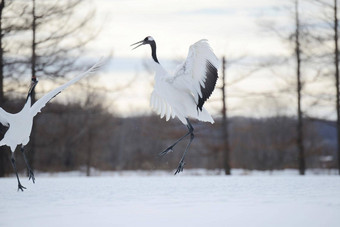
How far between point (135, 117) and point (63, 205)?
17.2 m

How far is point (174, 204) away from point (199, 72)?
1822 mm

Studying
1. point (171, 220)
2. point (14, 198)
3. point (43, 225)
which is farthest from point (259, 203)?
point (14, 198)

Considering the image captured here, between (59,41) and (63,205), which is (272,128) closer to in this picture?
(59,41)

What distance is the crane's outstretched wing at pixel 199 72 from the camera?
23.2 feet

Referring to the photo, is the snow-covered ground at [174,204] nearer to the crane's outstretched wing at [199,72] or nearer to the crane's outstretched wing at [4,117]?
the crane's outstretched wing at [4,117]

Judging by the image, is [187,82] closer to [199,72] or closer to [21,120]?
[199,72]

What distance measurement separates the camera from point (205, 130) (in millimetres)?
15383

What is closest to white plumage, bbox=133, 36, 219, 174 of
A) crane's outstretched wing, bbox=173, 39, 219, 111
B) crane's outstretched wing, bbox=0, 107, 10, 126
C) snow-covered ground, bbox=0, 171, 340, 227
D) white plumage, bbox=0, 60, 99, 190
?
crane's outstretched wing, bbox=173, 39, 219, 111

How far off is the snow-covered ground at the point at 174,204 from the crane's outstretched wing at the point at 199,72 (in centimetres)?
153

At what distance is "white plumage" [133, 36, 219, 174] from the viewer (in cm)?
716

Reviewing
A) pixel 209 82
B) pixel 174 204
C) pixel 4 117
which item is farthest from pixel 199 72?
pixel 4 117

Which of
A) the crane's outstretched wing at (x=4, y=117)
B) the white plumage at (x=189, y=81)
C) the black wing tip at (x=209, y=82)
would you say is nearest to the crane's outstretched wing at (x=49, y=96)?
the crane's outstretched wing at (x=4, y=117)

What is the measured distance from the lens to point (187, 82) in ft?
25.1

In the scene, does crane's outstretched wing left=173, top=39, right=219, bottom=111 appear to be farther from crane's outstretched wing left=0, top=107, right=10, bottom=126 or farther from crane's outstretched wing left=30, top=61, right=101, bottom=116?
crane's outstretched wing left=0, top=107, right=10, bottom=126
